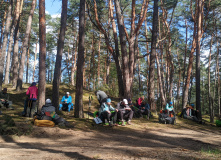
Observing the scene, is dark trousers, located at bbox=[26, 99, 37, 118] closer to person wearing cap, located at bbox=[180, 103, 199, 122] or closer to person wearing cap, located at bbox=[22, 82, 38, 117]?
person wearing cap, located at bbox=[22, 82, 38, 117]

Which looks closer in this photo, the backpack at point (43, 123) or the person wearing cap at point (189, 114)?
the backpack at point (43, 123)

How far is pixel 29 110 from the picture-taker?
26.5ft

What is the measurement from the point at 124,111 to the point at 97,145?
3.77 metres

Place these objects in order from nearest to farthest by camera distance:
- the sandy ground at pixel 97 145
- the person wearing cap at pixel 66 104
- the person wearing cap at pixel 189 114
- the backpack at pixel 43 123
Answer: the sandy ground at pixel 97 145 < the backpack at pixel 43 123 < the person wearing cap at pixel 66 104 < the person wearing cap at pixel 189 114

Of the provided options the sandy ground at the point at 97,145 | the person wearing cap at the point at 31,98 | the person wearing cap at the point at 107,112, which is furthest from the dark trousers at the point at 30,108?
the person wearing cap at the point at 107,112

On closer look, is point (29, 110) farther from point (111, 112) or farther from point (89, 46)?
point (89, 46)

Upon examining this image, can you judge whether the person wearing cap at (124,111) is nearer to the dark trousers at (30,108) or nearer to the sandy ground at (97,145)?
the sandy ground at (97,145)

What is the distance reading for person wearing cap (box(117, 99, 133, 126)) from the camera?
833 centimetres

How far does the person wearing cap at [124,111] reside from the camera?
8.33 metres

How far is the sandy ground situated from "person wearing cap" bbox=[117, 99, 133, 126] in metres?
0.44

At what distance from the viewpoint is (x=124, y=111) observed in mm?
8562

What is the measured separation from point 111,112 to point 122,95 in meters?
3.85

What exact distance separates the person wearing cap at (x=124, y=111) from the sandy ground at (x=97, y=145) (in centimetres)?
44

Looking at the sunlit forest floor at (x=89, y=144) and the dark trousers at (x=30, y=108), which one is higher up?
the dark trousers at (x=30, y=108)
